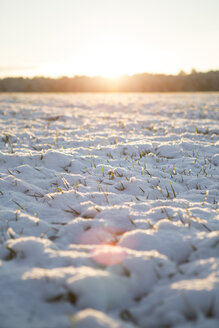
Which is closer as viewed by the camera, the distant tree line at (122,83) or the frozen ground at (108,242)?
the frozen ground at (108,242)

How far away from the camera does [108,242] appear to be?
1245mm

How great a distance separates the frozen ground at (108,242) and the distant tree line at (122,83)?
22.1 m

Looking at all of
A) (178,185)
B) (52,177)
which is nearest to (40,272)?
(52,177)

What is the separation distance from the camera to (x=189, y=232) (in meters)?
1.28

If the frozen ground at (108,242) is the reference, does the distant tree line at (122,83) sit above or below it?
above

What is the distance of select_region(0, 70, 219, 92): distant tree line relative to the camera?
22.6 meters

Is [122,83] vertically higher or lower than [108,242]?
higher

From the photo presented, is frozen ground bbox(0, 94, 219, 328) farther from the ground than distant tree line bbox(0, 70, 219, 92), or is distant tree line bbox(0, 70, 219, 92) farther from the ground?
distant tree line bbox(0, 70, 219, 92)

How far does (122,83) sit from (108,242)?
24.4 meters

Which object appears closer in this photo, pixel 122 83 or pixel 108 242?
pixel 108 242

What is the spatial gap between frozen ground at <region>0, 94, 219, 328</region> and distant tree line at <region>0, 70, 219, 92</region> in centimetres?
2207

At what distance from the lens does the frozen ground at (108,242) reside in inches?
33.3

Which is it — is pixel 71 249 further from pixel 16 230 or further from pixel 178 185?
pixel 178 185

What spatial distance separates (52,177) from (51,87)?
24.3 meters
